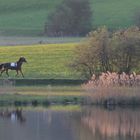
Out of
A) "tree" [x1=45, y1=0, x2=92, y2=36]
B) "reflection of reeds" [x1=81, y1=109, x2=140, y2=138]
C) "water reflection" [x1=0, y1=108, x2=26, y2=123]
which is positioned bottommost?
"reflection of reeds" [x1=81, y1=109, x2=140, y2=138]

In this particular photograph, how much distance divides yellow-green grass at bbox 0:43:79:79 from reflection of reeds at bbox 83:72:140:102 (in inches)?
418

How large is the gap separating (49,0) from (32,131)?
283ft

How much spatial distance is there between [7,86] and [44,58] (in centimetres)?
1715

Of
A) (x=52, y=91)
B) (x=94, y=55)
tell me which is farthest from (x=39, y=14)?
(x=52, y=91)

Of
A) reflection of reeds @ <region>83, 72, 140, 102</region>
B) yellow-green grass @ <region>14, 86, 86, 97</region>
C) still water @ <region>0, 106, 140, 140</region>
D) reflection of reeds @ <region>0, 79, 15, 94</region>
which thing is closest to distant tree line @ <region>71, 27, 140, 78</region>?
yellow-green grass @ <region>14, 86, 86, 97</region>

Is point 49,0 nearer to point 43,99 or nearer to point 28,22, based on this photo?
point 28,22

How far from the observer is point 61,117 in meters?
41.0

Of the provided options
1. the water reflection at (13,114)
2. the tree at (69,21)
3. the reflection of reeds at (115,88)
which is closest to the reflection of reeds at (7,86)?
the water reflection at (13,114)

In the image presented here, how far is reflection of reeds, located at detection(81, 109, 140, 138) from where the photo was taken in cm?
3683

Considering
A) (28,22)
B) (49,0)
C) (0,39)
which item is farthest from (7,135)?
(49,0)

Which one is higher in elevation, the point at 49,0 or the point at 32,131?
the point at 49,0

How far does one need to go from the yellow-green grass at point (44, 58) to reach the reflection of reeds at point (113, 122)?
15.4 meters

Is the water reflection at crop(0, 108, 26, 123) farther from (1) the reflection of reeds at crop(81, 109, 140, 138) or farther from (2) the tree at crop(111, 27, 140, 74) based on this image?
(2) the tree at crop(111, 27, 140, 74)

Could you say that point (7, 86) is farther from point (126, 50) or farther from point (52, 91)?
point (126, 50)
